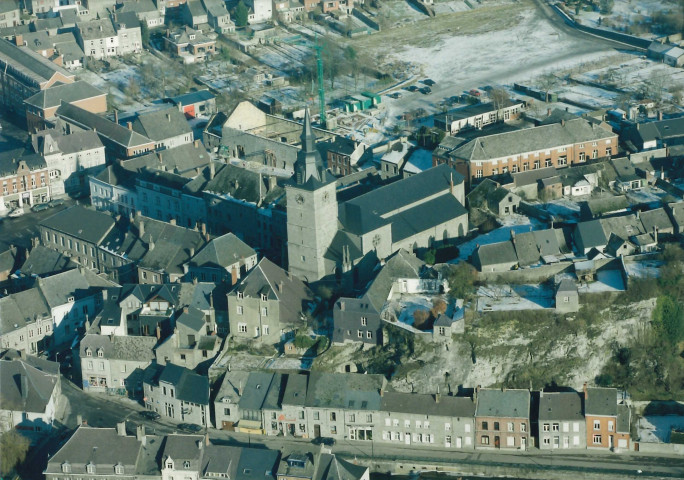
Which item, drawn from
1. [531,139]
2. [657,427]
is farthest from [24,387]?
[531,139]

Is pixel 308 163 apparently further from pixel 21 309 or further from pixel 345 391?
pixel 21 309

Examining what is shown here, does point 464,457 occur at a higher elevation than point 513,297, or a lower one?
lower

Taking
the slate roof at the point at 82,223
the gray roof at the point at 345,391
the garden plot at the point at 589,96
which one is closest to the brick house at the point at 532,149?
the garden plot at the point at 589,96

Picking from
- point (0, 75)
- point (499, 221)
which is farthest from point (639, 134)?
point (0, 75)

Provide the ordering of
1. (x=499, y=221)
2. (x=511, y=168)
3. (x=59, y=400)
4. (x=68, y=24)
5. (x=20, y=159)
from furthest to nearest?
(x=68, y=24) < (x=20, y=159) < (x=511, y=168) < (x=499, y=221) < (x=59, y=400)

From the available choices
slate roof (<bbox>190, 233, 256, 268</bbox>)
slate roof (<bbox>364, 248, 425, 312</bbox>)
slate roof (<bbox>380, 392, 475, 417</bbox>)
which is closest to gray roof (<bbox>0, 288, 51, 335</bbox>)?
slate roof (<bbox>190, 233, 256, 268</bbox>)

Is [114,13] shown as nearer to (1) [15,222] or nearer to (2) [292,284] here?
(1) [15,222]
